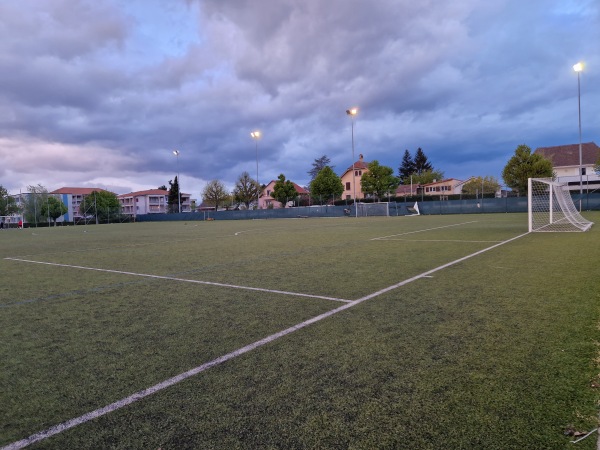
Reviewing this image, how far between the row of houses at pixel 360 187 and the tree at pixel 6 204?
10.6 m

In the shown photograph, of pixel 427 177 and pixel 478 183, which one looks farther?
pixel 427 177

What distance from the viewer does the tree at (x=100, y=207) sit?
64.0 metres

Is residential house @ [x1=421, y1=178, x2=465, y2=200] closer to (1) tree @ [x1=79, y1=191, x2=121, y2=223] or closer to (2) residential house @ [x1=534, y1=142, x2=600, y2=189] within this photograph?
(2) residential house @ [x1=534, y1=142, x2=600, y2=189]

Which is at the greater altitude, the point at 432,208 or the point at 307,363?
the point at 432,208

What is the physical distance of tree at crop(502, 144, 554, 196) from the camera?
4435cm

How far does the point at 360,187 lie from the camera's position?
74125 mm

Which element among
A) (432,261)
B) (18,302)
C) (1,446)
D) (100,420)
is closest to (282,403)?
(100,420)

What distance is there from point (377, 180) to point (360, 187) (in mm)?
8953

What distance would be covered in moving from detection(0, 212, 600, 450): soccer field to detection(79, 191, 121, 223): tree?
58.8m

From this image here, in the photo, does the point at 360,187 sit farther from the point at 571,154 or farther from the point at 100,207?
the point at 100,207

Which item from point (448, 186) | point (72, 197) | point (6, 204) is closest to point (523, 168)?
point (448, 186)

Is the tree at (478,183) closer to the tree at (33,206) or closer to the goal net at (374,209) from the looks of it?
the goal net at (374,209)

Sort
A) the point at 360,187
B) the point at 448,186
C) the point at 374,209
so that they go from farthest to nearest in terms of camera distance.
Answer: the point at 448,186 < the point at 360,187 < the point at 374,209

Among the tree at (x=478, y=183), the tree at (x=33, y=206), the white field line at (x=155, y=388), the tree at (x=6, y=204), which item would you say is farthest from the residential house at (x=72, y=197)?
the white field line at (x=155, y=388)
